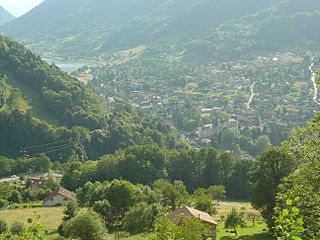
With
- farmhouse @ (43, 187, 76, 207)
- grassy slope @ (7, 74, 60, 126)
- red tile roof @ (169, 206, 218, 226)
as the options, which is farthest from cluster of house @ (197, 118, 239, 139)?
red tile roof @ (169, 206, 218, 226)

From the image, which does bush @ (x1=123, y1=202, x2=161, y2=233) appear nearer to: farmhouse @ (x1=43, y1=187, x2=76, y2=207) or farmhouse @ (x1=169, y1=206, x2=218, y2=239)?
farmhouse @ (x1=169, y1=206, x2=218, y2=239)

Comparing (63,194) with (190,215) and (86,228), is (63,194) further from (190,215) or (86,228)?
(190,215)

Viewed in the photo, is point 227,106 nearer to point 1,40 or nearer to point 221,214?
point 1,40

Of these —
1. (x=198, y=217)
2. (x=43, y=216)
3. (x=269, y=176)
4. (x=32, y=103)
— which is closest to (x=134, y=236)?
(x=198, y=217)

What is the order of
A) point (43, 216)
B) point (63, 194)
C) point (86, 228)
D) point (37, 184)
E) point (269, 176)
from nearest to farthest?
1. point (86, 228)
2. point (269, 176)
3. point (43, 216)
4. point (63, 194)
5. point (37, 184)

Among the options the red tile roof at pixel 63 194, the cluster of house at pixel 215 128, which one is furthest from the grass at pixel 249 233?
the cluster of house at pixel 215 128

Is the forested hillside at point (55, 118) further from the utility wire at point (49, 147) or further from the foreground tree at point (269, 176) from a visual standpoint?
the foreground tree at point (269, 176)

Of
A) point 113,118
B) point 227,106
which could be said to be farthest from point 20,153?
point 227,106
